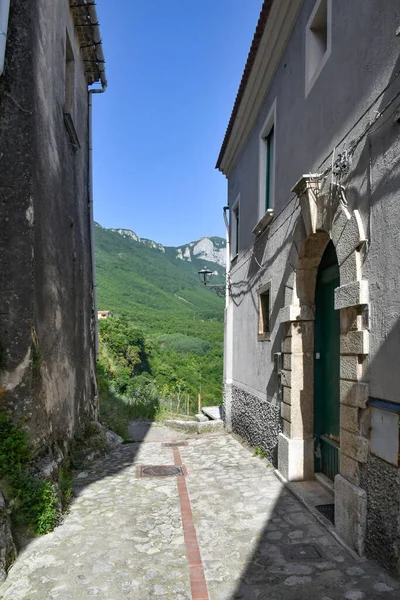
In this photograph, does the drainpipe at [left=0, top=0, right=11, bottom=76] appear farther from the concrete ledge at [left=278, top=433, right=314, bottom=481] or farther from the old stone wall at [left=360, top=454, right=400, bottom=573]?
the concrete ledge at [left=278, top=433, right=314, bottom=481]

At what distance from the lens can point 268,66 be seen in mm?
7355

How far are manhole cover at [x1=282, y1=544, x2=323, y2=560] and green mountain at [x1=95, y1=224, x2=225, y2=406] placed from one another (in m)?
9.37

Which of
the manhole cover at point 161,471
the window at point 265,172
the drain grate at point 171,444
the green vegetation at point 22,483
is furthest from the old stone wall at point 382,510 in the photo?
the drain grate at point 171,444

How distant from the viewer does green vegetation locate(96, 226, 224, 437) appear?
667 inches

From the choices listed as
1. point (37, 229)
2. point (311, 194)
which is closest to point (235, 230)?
point (311, 194)

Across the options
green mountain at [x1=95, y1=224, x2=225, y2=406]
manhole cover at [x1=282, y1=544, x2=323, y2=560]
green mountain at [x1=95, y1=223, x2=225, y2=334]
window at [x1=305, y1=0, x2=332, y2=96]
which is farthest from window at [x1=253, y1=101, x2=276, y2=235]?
green mountain at [x1=95, y1=223, x2=225, y2=334]

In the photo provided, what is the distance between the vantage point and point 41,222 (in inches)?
206

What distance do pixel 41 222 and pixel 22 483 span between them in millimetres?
2875

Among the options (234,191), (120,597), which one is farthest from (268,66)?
(120,597)

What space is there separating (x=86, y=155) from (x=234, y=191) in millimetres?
3737

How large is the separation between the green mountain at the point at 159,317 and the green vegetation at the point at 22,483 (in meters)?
9.12

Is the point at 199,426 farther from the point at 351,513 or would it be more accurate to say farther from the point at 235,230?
the point at 351,513

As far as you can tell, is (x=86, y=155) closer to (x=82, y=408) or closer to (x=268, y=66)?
(x=268, y=66)

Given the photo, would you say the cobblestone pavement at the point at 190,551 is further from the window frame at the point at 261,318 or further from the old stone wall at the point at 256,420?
the window frame at the point at 261,318
